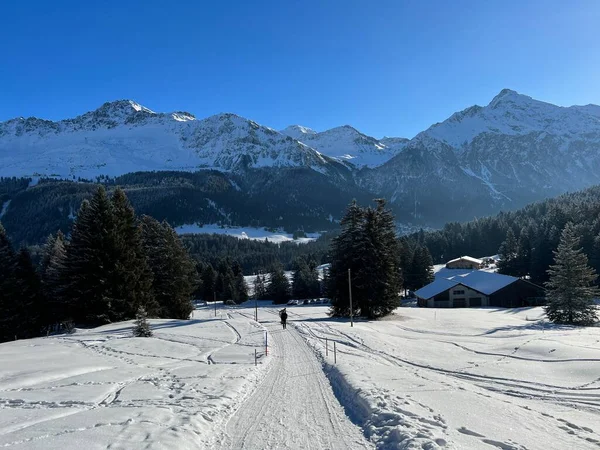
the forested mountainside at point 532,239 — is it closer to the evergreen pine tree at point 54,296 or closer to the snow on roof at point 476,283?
the snow on roof at point 476,283

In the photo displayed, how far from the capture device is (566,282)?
39906mm

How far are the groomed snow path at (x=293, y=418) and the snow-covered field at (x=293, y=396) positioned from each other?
36mm

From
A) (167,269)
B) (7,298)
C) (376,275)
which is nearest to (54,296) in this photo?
(7,298)

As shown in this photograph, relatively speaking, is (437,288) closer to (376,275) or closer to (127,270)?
(376,275)

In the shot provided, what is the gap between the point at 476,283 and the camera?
7725 cm

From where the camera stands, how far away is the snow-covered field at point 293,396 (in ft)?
28.3

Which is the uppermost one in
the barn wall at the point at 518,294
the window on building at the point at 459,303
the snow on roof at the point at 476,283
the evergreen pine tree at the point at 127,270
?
the evergreen pine tree at the point at 127,270

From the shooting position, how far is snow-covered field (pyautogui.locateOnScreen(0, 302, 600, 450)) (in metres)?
8.62

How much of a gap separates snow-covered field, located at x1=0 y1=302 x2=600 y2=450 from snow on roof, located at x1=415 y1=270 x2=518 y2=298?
5358 centimetres

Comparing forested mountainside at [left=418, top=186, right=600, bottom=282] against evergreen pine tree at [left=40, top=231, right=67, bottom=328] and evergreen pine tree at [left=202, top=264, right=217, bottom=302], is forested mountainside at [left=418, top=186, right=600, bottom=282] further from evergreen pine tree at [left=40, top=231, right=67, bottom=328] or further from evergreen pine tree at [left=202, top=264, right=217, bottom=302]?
evergreen pine tree at [left=202, top=264, right=217, bottom=302]

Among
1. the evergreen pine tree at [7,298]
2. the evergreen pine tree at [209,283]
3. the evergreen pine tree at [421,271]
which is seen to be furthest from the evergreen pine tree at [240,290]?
the evergreen pine tree at [7,298]

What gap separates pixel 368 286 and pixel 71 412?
1351 inches

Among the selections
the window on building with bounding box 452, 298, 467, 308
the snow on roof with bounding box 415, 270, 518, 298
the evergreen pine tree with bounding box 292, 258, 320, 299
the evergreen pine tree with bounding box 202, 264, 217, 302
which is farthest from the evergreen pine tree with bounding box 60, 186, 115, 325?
the evergreen pine tree with bounding box 292, 258, 320, 299

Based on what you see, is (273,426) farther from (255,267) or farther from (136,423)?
(255,267)
